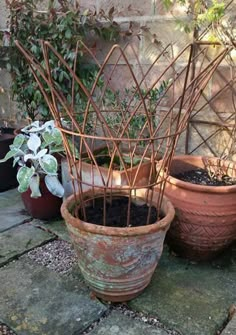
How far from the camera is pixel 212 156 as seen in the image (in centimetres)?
216

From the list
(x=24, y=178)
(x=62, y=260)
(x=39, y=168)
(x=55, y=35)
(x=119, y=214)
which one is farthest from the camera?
(x=55, y=35)

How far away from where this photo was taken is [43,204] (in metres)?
2.20

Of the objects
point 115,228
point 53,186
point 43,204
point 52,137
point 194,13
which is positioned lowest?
Result: point 43,204

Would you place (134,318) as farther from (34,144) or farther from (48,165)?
(34,144)

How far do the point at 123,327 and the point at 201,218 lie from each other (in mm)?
605

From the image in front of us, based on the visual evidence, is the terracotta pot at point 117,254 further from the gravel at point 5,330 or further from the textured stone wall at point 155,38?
the textured stone wall at point 155,38

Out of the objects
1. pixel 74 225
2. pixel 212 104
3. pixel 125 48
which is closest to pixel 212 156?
pixel 212 104

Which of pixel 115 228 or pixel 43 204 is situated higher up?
pixel 115 228

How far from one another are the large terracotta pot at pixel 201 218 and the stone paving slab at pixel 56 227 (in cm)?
63

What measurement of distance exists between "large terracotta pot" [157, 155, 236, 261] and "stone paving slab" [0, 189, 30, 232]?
1.00 m

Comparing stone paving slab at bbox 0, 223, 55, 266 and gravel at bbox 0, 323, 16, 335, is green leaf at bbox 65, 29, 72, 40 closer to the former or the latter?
stone paving slab at bbox 0, 223, 55, 266

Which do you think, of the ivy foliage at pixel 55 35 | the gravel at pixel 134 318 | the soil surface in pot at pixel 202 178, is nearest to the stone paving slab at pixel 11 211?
the ivy foliage at pixel 55 35

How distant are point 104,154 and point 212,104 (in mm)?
721

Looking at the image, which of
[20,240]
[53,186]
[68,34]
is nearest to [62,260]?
[20,240]
